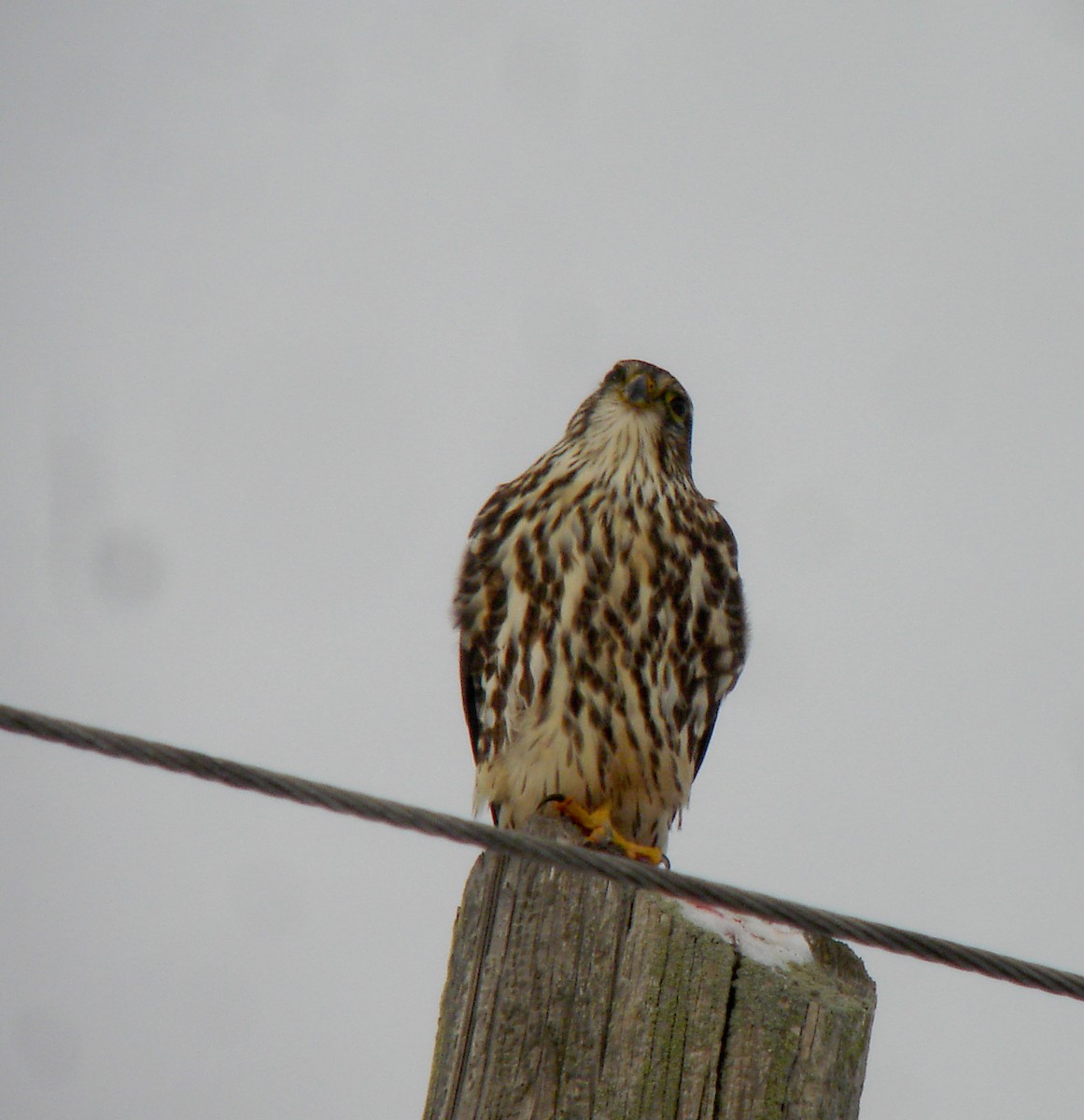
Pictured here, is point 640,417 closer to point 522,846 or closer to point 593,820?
point 593,820

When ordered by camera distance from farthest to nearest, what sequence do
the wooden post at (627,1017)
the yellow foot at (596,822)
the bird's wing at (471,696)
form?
the bird's wing at (471,696) < the yellow foot at (596,822) < the wooden post at (627,1017)

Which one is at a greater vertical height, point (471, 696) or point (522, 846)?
point (471, 696)

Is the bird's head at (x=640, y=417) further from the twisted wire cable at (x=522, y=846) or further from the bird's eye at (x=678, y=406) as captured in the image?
the twisted wire cable at (x=522, y=846)

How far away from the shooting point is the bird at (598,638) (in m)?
3.80

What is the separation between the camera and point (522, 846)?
1803 millimetres

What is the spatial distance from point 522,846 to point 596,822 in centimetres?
195

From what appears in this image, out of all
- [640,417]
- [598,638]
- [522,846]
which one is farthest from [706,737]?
[522,846]

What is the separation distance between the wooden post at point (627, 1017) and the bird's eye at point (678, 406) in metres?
2.90

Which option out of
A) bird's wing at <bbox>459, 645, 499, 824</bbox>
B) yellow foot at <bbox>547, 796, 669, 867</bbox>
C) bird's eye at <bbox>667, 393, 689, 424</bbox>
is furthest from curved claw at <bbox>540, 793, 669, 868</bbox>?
bird's eye at <bbox>667, 393, 689, 424</bbox>

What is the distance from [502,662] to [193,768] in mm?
2202

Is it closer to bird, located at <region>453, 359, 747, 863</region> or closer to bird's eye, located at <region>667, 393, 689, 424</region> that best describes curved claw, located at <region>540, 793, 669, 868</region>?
bird, located at <region>453, 359, 747, 863</region>

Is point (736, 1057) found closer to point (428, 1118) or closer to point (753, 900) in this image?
point (753, 900)

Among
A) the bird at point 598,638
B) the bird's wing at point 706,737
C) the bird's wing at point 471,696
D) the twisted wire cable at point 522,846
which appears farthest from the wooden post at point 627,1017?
the bird's wing at point 706,737

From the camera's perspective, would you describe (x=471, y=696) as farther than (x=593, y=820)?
Yes
